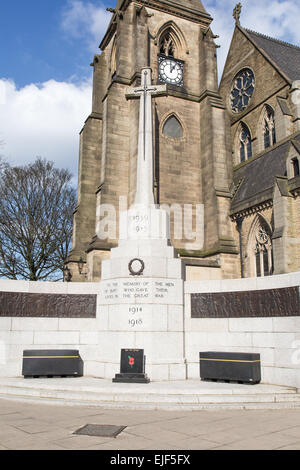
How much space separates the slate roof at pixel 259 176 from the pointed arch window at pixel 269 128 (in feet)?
6.28

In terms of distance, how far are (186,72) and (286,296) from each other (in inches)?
897

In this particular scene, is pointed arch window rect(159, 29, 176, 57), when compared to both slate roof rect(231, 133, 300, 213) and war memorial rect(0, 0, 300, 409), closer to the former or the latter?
war memorial rect(0, 0, 300, 409)

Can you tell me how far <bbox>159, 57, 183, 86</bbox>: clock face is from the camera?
1082 inches

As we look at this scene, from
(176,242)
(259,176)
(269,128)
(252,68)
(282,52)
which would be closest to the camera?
(176,242)

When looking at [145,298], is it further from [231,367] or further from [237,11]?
[237,11]

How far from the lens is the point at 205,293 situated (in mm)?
11609

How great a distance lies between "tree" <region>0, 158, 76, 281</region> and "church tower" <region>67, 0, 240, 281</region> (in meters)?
2.97

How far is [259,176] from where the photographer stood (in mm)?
25500

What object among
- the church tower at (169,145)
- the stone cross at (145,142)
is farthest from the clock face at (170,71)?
the stone cross at (145,142)

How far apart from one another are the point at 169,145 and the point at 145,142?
1364cm

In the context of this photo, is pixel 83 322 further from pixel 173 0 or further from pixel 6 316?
pixel 173 0

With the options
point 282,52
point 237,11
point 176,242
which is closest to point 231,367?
point 176,242

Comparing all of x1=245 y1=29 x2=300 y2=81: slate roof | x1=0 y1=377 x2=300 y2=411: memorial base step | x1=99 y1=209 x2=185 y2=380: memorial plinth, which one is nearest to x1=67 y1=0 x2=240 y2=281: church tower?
x1=245 y1=29 x2=300 y2=81: slate roof

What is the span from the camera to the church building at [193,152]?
2272 centimetres
